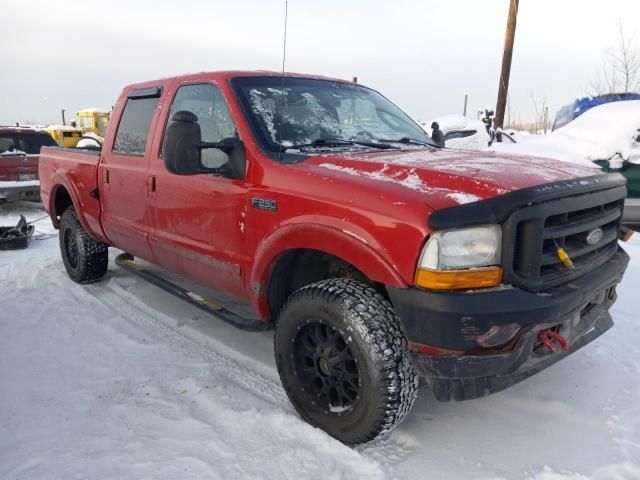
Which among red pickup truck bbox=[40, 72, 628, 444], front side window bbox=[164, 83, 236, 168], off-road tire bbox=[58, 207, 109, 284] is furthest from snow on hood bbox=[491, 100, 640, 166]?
off-road tire bbox=[58, 207, 109, 284]

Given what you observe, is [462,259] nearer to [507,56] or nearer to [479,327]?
[479,327]

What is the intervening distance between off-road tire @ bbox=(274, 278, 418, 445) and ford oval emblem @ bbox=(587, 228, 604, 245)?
3.44 feet

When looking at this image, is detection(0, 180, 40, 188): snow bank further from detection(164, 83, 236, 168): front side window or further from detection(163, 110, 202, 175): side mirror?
detection(163, 110, 202, 175): side mirror

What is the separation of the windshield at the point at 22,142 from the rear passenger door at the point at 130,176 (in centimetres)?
646

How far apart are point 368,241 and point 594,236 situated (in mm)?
1191

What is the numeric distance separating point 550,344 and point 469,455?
0.67 metres

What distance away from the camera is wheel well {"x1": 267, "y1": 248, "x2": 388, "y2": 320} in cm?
286

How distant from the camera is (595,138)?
7363mm

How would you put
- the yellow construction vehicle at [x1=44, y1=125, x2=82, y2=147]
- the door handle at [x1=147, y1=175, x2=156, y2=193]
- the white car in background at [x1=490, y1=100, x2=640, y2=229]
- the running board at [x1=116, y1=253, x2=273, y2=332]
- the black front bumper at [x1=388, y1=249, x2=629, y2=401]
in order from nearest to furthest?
the black front bumper at [x1=388, y1=249, x2=629, y2=401] → the running board at [x1=116, y1=253, x2=273, y2=332] → the door handle at [x1=147, y1=175, x2=156, y2=193] → the white car in background at [x1=490, y1=100, x2=640, y2=229] → the yellow construction vehicle at [x1=44, y1=125, x2=82, y2=147]

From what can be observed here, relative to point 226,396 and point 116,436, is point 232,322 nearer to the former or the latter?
point 226,396

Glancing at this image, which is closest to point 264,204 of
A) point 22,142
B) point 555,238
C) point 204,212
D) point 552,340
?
point 204,212

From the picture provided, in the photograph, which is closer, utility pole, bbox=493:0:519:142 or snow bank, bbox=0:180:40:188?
snow bank, bbox=0:180:40:188

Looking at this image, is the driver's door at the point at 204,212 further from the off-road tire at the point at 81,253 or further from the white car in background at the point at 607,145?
the white car in background at the point at 607,145

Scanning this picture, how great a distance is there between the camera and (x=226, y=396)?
3.00 meters
